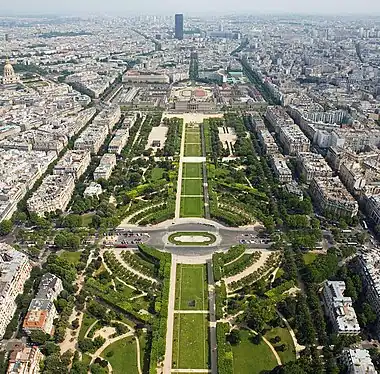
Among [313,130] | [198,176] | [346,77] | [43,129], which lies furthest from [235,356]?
[346,77]

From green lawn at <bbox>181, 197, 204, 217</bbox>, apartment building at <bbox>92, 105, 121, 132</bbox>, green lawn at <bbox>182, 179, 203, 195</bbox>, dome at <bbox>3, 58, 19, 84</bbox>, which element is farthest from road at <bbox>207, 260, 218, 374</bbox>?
dome at <bbox>3, 58, 19, 84</bbox>

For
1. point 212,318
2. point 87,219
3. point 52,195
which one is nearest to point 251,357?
point 212,318

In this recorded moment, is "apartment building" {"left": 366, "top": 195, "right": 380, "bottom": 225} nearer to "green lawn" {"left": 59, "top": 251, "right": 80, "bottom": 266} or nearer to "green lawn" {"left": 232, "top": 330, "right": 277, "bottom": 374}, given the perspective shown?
"green lawn" {"left": 232, "top": 330, "right": 277, "bottom": 374}

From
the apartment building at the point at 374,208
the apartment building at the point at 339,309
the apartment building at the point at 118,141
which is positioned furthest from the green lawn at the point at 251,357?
the apartment building at the point at 118,141

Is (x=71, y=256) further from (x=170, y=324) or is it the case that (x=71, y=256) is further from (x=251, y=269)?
(x=251, y=269)

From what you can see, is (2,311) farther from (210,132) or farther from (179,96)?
(179,96)
